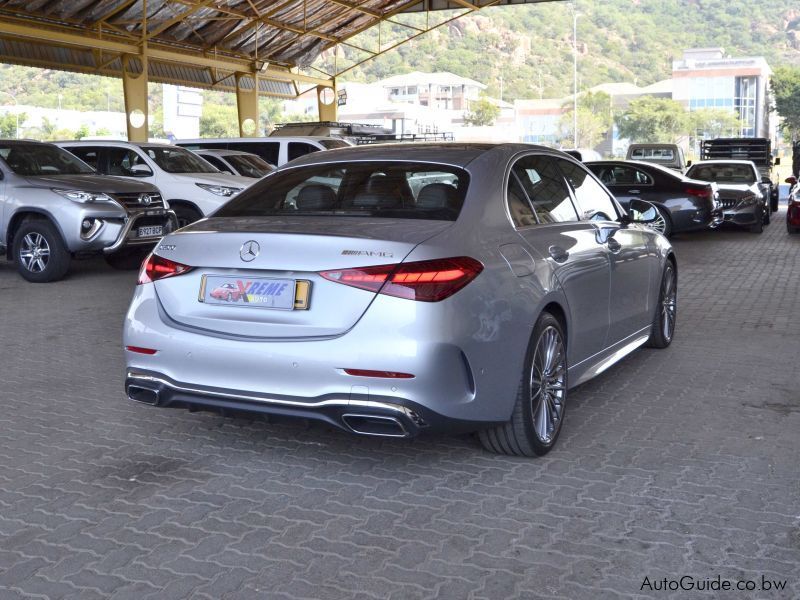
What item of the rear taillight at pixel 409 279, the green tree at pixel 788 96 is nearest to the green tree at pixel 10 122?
the green tree at pixel 788 96

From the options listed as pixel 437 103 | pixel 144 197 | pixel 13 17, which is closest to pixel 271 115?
pixel 437 103

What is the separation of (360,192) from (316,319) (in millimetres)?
1036

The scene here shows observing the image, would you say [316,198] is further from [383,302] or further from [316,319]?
[383,302]

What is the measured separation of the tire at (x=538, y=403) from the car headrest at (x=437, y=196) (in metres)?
0.72

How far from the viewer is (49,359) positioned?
727 cm

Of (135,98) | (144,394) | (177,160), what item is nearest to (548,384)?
(144,394)

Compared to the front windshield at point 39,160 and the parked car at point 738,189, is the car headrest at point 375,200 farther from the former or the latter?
the parked car at point 738,189

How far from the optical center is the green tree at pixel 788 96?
330ft

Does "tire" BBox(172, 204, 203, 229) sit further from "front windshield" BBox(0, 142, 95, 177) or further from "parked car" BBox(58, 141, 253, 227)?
"front windshield" BBox(0, 142, 95, 177)

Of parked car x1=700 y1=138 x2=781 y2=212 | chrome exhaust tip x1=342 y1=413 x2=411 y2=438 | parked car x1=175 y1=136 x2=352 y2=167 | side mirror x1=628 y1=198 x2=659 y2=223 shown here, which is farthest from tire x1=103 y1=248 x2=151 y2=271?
parked car x1=700 y1=138 x2=781 y2=212

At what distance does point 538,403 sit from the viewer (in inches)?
188

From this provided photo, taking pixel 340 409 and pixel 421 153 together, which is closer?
pixel 340 409

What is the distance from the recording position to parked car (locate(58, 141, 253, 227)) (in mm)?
14961

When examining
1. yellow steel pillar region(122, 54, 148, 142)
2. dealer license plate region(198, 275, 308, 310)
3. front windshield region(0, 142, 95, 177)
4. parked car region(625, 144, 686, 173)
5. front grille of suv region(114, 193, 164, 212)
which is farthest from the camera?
yellow steel pillar region(122, 54, 148, 142)
